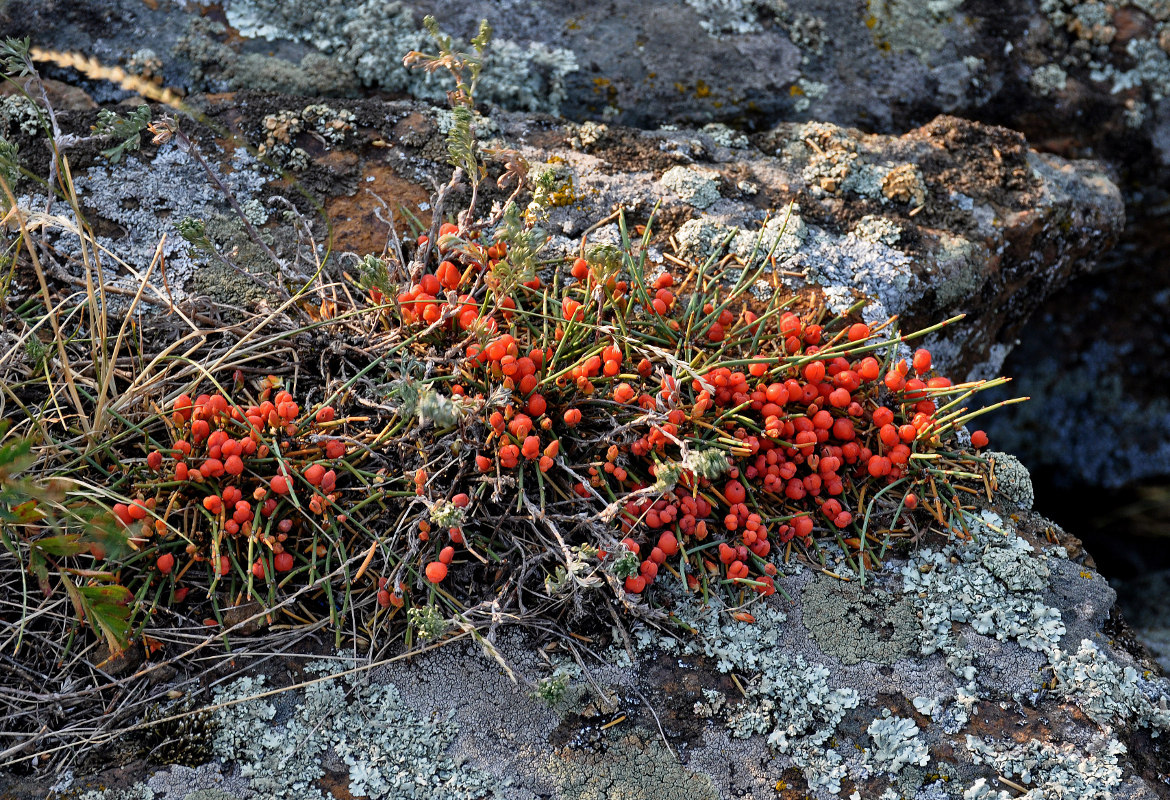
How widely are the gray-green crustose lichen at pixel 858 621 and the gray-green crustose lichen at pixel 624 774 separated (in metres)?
0.49

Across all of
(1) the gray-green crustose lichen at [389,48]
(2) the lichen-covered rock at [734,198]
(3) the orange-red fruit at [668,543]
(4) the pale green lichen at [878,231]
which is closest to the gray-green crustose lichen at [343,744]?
(3) the orange-red fruit at [668,543]

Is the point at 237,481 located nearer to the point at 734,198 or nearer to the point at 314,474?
the point at 314,474

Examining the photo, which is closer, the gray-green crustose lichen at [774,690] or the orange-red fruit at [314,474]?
the gray-green crustose lichen at [774,690]

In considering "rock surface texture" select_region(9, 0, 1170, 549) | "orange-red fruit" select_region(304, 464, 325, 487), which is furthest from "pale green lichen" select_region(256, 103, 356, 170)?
"orange-red fruit" select_region(304, 464, 325, 487)

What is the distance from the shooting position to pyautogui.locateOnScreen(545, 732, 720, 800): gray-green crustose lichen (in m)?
1.79

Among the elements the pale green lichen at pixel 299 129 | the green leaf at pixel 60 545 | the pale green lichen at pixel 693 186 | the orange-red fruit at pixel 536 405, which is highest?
the pale green lichen at pixel 693 186

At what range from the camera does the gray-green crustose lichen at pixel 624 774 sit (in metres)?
1.79

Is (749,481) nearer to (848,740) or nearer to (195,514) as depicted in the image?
(848,740)

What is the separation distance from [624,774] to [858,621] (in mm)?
729

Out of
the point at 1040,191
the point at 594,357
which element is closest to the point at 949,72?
the point at 1040,191

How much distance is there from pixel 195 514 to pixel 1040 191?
3176 millimetres

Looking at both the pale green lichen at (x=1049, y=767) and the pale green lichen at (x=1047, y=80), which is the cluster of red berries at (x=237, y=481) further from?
the pale green lichen at (x=1047, y=80)

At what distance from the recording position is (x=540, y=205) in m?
2.27

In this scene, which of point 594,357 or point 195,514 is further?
Result: point 594,357
